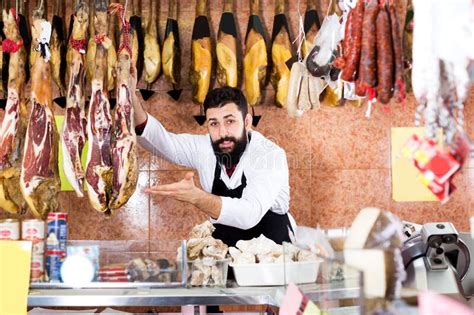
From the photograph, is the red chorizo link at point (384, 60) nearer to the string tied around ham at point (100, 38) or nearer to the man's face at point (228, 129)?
the string tied around ham at point (100, 38)

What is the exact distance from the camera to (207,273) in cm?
270

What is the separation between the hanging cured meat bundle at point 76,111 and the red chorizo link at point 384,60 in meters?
2.10

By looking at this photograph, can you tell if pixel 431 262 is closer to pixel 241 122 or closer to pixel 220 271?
pixel 220 271

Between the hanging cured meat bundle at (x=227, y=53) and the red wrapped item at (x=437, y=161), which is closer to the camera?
the red wrapped item at (x=437, y=161)

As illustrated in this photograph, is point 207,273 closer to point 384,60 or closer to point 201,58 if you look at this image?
point 384,60

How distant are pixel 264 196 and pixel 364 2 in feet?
8.27

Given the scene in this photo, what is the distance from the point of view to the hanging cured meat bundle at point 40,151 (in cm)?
345

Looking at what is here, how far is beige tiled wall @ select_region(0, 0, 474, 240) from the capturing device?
447 centimetres

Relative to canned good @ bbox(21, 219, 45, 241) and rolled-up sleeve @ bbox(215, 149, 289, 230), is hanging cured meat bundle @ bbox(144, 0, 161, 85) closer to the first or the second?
rolled-up sleeve @ bbox(215, 149, 289, 230)

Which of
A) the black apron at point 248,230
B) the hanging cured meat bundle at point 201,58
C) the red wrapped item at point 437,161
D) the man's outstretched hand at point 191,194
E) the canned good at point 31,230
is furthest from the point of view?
the black apron at point 248,230

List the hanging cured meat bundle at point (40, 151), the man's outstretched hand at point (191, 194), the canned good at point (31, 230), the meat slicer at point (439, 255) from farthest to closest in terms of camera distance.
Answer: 1. the man's outstretched hand at point (191, 194)
2. the hanging cured meat bundle at point (40, 151)
3. the canned good at point (31, 230)
4. the meat slicer at point (439, 255)

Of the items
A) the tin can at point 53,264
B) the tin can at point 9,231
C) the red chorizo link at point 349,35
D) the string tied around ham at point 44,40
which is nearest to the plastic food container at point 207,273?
the tin can at point 53,264

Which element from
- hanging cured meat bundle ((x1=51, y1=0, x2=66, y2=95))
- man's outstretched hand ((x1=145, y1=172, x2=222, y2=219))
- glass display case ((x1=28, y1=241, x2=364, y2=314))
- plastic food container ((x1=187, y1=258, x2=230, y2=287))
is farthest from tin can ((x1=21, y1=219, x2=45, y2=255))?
hanging cured meat bundle ((x1=51, y1=0, x2=66, y2=95))

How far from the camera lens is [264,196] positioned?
435cm
